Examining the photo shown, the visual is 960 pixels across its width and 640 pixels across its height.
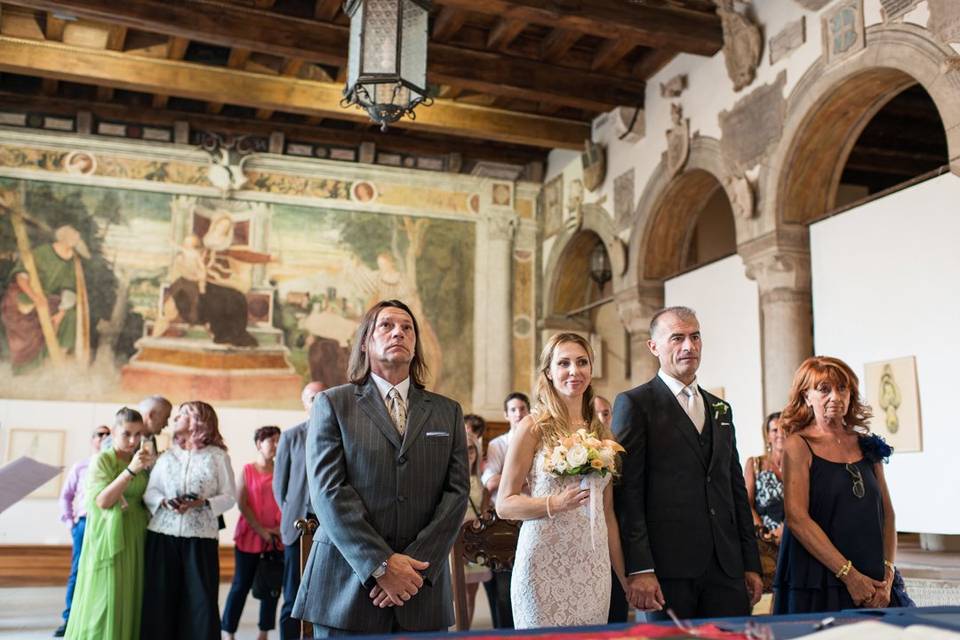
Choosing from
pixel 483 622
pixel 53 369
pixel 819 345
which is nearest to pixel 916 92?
pixel 819 345

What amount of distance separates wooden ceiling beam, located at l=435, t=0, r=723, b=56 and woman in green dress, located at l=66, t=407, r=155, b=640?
5.58 metres

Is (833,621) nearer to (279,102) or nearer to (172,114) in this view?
(279,102)

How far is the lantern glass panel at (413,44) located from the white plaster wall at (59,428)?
6420 mm

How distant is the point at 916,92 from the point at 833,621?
35.3ft

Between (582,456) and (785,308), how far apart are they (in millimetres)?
6082

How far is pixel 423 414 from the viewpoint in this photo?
3314 millimetres

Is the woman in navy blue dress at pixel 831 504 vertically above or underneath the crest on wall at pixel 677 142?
underneath

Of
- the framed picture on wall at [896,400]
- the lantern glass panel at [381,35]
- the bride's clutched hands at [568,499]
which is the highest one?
the lantern glass panel at [381,35]

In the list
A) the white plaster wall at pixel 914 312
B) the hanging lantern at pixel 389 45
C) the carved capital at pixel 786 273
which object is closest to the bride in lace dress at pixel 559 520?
the hanging lantern at pixel 389 45

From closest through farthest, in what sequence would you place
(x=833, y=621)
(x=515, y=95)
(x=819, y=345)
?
(x=833, y=621) → (x=819, y=345) → (x=515, y=95)

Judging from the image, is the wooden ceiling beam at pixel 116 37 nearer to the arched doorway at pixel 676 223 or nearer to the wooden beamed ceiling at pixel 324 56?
the wooden beamed ceiling at pixel 324 56

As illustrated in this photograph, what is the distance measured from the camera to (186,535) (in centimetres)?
539

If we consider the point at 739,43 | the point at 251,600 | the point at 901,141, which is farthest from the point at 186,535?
the point at 901,141

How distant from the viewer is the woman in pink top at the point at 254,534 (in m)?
6.75
